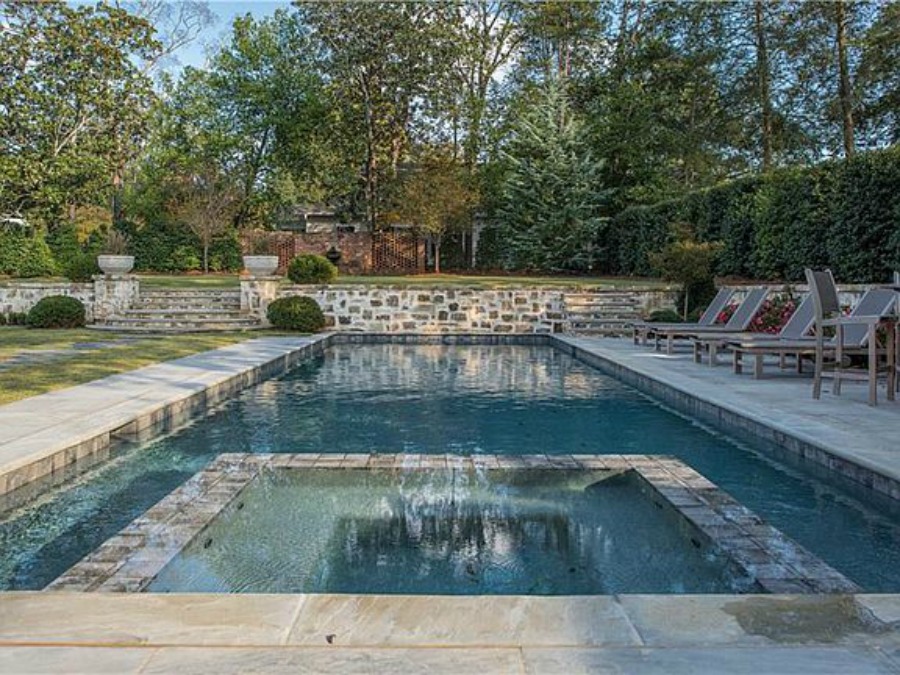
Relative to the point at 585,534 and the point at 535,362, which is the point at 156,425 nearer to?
the point at 585,534

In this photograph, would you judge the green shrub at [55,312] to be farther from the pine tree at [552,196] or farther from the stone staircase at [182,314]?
the pine tree at [552,196]

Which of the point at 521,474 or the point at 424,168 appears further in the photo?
the point at 424,168

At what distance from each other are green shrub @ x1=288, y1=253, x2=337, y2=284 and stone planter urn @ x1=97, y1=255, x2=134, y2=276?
3.36 meters

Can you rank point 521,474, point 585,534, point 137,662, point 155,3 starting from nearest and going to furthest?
1. point 137,662
2. point 585,534
3. point 521,474
4. point 155,3

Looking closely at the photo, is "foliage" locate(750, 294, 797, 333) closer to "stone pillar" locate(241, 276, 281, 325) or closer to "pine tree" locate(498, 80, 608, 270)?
"stone pillar" locate(241, 276, 281, 325)

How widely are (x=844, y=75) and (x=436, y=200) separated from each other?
1114 cm

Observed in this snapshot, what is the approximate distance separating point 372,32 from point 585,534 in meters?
24.2

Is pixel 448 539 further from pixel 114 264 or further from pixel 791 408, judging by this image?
pixel 114 264

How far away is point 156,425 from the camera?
6.40 meters

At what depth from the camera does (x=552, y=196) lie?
23312 mm

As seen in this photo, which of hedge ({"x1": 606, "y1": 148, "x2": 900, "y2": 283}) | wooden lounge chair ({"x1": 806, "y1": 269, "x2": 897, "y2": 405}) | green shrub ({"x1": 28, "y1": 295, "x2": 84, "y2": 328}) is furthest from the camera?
green shrub ({"x1": 28, "y1": 295, "x2": 84, "y2": 328})

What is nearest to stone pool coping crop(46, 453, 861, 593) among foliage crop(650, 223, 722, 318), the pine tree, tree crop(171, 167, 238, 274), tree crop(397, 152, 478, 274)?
foliage crop(650, 223, 722, 318)

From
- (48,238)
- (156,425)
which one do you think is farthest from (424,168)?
(156,425)

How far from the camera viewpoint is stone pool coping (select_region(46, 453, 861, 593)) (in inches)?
121
